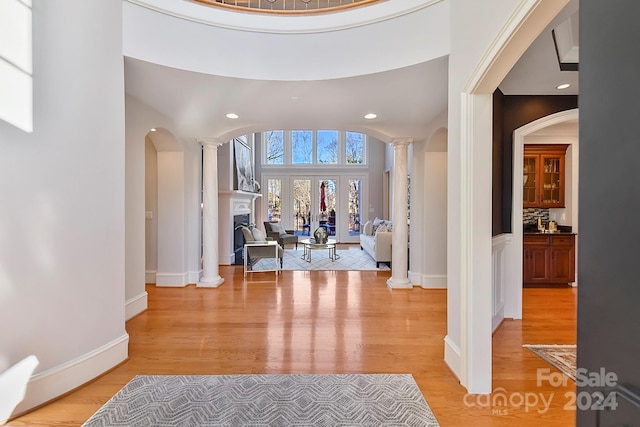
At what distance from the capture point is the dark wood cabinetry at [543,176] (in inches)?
194

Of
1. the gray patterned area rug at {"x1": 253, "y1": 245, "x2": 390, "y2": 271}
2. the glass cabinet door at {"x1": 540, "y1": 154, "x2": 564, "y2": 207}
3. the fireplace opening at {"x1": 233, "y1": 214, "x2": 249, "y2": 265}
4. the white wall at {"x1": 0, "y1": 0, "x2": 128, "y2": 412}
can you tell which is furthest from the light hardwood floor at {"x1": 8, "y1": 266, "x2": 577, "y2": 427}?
the fireplace opening at {"x1": 233, "y1": 214, "x2": 249, "y2": 265}

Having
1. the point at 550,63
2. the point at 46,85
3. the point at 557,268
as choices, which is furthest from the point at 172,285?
the point at 557,268

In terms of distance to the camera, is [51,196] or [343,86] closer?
[51,196]

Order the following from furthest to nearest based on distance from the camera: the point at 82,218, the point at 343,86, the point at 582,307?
1. the point at 343,86
2. the point at 82,218
3. the point at 582,307

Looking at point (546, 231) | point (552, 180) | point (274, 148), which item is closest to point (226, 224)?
point (274, 148)

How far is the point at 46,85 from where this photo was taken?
204 centimetres

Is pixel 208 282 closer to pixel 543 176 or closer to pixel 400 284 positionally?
pixel 400 284

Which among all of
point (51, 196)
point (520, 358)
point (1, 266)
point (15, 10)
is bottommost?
point (520, 358)

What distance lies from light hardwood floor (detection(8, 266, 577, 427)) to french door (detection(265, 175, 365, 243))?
19.4 ft

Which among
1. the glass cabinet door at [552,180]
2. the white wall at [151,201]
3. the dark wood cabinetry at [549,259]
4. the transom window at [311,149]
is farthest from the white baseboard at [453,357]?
the transom window at [311,149]

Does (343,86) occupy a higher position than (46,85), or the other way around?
(343,86)

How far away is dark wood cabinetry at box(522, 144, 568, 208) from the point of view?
4.93 metres

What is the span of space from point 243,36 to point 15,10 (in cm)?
168

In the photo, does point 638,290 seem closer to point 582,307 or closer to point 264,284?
point 582,307
